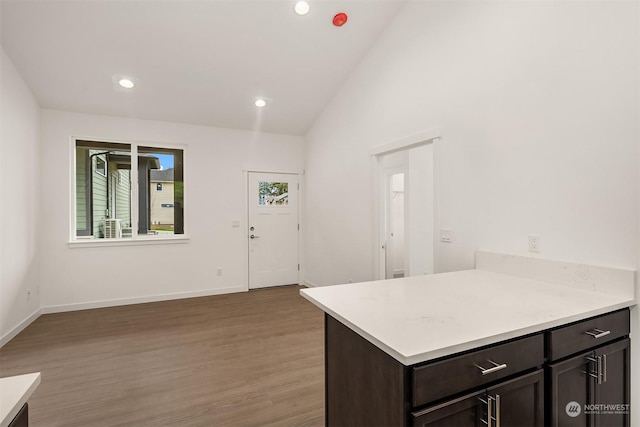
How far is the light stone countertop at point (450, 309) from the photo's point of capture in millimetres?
1060

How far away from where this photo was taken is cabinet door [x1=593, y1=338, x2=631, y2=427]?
1435 mm

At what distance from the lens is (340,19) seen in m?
3.20

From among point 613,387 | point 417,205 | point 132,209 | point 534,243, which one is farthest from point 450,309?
point 132,209

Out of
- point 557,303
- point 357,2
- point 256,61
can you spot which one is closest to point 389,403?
point 557,303

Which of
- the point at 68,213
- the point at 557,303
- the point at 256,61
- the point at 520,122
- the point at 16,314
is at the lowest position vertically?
the point at 16,314

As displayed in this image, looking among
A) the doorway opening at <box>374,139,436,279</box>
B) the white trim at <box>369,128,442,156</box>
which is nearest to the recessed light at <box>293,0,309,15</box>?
the white trim at <box>369,128,442,156</box>

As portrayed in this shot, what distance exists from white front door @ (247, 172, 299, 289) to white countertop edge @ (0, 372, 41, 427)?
4.36 meters

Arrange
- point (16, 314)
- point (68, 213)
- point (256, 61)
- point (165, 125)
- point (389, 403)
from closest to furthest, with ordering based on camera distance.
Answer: point (389, 403) < point (16, 314) < point (256, 61) < point (68, 213) < point (165, 125)

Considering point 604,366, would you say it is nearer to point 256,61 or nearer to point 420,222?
point 420,222

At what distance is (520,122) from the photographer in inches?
82.2

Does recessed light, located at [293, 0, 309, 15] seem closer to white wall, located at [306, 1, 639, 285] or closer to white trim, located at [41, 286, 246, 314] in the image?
white wall, located at [306, 1, 639, 285]

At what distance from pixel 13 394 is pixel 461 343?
1231 millimetres

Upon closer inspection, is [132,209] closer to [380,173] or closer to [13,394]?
[380,173]

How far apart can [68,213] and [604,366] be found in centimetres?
533
